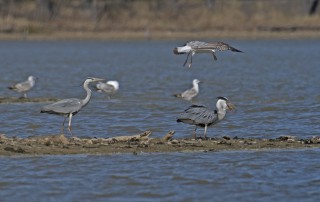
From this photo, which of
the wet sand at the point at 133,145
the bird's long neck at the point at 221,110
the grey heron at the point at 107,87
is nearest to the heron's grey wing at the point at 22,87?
the grey heron at the point at 107,87

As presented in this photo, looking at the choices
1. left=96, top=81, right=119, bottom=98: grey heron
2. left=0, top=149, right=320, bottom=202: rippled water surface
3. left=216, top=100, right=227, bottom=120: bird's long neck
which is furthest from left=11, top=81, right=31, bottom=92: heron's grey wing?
left=0, top=149, right=320, bottom=202: rippled water surface

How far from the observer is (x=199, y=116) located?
1455 centimetres

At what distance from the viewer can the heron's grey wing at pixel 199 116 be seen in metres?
14.5

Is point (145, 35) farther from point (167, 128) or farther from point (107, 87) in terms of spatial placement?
point (167, 128)

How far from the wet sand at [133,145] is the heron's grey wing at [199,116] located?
308mm

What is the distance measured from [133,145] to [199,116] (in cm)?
132

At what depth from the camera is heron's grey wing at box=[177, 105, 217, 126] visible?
47.7 ft

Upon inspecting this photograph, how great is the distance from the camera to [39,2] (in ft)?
215

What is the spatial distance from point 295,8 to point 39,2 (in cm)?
1921

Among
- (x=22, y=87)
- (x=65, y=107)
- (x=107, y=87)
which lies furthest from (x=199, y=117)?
(x=22, y=87)

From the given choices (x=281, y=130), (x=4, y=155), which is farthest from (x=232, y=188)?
(x=281, y=130)

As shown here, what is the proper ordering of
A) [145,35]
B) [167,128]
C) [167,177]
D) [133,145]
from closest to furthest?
[167,177] < [133,145] < [167,128] < [145,35]

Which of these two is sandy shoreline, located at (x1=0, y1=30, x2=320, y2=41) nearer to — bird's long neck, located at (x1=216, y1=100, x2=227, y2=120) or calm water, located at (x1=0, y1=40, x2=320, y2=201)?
calm water, located at (x1=0, y1=40, x2=320, y2=201)

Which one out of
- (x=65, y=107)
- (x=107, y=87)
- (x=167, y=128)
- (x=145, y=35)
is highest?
(x=145, y=35)
